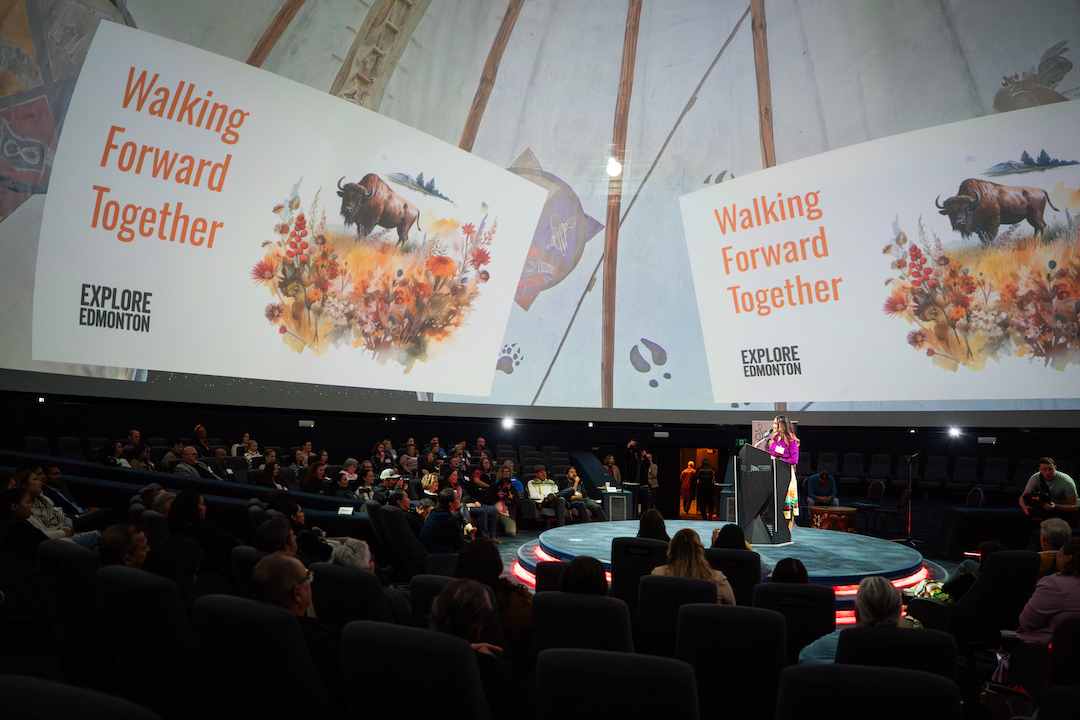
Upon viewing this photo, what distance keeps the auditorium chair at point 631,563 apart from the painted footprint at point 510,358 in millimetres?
7345

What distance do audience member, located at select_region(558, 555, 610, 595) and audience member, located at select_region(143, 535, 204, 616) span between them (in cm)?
179

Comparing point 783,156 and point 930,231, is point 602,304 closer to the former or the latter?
point 783,156

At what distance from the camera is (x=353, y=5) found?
9.62 metres

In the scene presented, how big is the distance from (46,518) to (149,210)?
4372 mm

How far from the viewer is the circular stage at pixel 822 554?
629cm

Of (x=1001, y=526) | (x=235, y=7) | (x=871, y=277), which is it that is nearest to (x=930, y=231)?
(x=871, y=277)

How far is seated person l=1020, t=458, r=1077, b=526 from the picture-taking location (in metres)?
7.57

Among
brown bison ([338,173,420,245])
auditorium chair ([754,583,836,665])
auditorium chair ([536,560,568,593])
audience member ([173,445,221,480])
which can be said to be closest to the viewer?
auditorium chair ([754,583,836,665])

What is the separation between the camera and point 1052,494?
7727 millimetres

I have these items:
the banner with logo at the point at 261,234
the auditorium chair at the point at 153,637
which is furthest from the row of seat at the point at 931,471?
the auditorium chair at the point at 153,637

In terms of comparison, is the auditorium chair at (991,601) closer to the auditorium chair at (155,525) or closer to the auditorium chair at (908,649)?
the auditorium chair at (908,649)

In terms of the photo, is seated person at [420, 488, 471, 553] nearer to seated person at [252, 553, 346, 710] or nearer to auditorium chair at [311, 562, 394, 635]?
auditorium chair at [311, 562, 394, 635]

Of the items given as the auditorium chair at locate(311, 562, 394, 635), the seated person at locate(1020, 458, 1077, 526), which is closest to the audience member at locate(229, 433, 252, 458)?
the auditorium chair at locate(311, 562, 394, 635)

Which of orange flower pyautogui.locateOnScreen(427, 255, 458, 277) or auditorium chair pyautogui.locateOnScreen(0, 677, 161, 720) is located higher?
orange flower pyautogui.locateOnScreen(427, 255, 458, 277)
